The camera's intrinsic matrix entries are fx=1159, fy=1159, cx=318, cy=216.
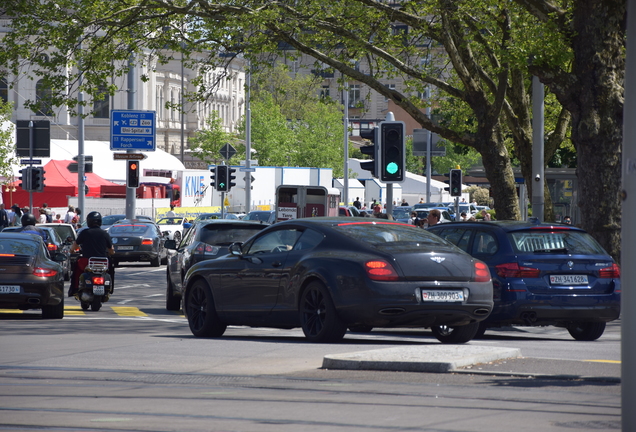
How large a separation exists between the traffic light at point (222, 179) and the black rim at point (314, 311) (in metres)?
32.2

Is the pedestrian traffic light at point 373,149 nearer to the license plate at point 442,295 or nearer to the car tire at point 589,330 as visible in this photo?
the car tire at point 589,330

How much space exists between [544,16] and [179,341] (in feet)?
39.2

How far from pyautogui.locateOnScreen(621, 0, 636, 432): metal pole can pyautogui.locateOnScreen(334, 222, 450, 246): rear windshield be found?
7140 mm

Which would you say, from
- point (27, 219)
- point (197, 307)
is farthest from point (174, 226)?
point (197, 307)

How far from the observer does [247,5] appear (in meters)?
25.3

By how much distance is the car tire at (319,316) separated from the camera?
12266 millimetres

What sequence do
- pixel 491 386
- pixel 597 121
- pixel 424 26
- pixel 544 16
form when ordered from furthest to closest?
pixel 424 26
pixel 544 16
pixel 597 121
pixel 491 386

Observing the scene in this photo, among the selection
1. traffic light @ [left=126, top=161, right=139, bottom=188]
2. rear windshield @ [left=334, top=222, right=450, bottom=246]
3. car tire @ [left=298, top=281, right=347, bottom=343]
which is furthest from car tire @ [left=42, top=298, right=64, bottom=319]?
traffic light @ [left=126, top=161, right=139, bottom=188]

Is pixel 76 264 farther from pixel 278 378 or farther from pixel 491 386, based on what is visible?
pixel 491 386

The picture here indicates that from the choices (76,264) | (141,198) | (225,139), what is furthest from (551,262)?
(225,139)

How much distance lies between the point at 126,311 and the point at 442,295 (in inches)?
364

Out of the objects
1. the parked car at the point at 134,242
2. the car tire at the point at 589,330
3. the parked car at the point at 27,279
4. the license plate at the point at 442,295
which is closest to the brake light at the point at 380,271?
the license plate at the point at 442,295

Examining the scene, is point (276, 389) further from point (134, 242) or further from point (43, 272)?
point (134, 242)

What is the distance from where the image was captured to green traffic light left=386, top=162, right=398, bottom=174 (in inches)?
789
